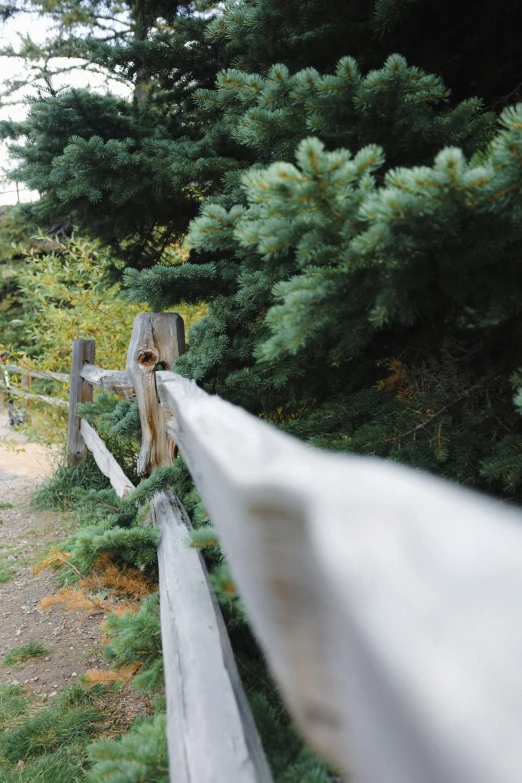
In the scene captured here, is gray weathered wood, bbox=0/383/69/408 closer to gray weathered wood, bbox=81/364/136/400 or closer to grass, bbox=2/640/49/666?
gray weathered wood, bbox=81/364/136/400

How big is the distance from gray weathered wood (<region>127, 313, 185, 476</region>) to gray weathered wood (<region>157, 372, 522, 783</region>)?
9.22ft

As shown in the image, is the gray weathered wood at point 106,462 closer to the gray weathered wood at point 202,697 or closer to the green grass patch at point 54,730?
the green grass patch at point 54,730

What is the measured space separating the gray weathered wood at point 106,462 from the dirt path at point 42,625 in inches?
30.0

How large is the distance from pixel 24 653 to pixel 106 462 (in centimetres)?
191

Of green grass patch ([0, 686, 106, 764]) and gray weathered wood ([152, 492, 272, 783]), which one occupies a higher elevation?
gray weathered wood ([152, 492, 272, 783])

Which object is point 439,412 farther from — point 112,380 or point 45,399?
point 45,399

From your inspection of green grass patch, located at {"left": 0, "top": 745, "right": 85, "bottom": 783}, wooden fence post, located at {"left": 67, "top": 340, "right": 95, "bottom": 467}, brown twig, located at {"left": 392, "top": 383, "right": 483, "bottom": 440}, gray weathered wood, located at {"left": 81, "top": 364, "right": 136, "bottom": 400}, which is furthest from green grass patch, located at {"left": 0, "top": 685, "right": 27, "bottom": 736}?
wooden fence post, located at {"left": 67, "top": 340, "right": 95, "bottom": 467}

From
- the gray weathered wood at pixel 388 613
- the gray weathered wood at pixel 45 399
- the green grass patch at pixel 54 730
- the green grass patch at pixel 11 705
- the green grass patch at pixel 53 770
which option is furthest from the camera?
the gray weathered wood at pixel 45 399

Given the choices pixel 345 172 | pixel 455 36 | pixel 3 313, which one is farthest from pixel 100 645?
pixel 3 313

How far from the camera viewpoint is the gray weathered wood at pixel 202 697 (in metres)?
1.09

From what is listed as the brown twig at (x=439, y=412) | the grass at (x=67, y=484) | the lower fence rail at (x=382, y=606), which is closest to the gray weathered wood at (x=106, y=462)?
the grass at (x=67, y=484)

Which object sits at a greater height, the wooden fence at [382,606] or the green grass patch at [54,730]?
the wooden fence at [382,606]

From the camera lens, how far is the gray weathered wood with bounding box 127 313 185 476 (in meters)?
3.32

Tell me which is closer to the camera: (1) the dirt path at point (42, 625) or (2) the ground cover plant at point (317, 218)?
(2) the ground cover plant at point (317, 218)
